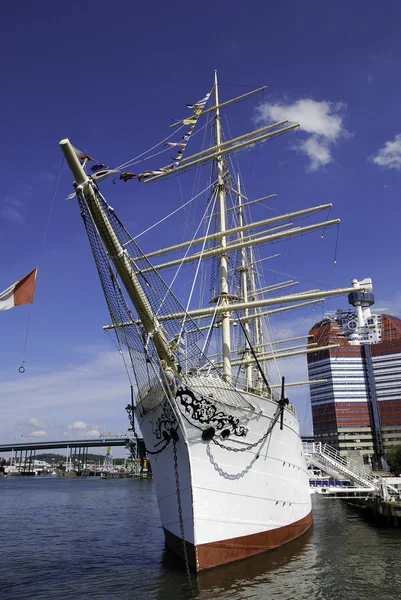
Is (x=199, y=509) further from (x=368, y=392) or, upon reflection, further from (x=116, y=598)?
(x=368, y=392)

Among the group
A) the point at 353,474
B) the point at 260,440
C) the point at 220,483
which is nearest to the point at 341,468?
the point at 353,474

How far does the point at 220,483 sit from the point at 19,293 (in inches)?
309

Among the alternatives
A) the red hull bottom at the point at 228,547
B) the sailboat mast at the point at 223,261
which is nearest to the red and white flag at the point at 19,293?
the red hull bottom at the point at 228,547

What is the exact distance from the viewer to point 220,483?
526 inches

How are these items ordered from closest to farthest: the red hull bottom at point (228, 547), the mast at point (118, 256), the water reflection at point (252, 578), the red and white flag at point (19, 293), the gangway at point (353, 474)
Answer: the mast at point (118, 256)
the red and white flag at point (19, 293)
the water reflection at point (252, 578)
the red hull bottom at point (228, 547)
the gangway at point (353, 474)

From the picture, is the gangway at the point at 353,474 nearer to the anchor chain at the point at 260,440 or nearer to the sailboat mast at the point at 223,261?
the sailboat mast at the point at 223,261

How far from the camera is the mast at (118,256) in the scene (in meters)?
10.2

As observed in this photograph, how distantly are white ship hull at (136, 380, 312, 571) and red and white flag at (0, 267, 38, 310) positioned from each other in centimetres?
A: 525

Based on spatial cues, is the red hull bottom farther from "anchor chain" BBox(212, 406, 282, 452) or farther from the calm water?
"anchor chain" BBox(212, 406, 282, 452)

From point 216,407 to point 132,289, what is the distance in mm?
4423

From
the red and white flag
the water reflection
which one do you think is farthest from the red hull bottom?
the red and white flag

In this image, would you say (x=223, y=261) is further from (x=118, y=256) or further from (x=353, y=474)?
(x=353, y=474)

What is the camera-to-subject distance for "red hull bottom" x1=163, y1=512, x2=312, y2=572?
12.8 metres

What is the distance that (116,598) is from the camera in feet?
37.2
